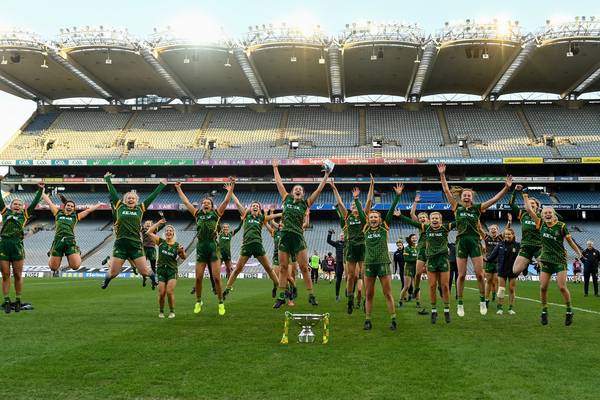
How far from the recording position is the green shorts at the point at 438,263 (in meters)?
9.62

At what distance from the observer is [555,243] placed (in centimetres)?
980

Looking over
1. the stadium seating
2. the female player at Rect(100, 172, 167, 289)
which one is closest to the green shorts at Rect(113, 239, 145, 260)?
the female player at Rect(100, 172, 167, 289)

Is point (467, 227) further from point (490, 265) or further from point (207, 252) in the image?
point (207, 252)

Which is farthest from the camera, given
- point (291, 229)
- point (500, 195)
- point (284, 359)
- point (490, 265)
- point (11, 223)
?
point (490, 265)

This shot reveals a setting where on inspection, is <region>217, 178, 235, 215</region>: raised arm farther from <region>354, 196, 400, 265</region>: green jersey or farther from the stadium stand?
the stadium stand

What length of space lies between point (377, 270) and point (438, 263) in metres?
1.59

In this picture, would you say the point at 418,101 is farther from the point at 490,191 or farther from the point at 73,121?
the point at 73,121

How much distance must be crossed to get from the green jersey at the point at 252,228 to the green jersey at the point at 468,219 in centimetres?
431

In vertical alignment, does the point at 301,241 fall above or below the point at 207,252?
above

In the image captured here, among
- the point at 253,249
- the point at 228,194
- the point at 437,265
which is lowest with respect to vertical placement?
the point at 437,265

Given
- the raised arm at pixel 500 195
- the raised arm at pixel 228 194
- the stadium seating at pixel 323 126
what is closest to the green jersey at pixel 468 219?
the raised arm at pixel 500 195

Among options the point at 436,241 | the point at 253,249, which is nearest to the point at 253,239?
the point at 253,249

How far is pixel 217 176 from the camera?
49.7m

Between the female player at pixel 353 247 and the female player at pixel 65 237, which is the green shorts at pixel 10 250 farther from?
the female player at pixel 353 247
